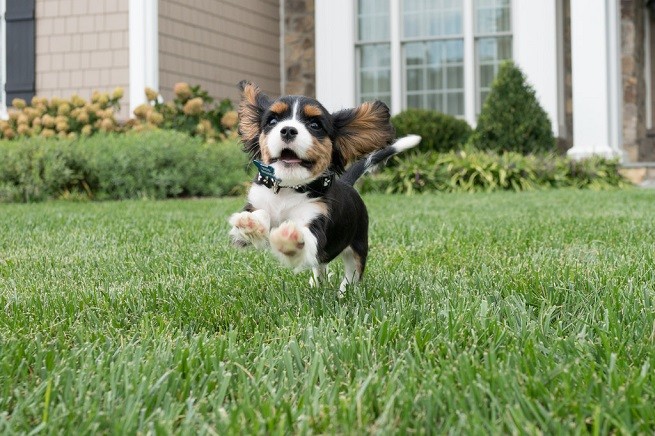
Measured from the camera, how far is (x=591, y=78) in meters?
12.0

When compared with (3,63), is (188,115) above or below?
below

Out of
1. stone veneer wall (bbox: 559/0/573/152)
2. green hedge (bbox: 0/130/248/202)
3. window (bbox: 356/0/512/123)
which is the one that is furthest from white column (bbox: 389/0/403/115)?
green hedge (bbox: 0/130/248/202)

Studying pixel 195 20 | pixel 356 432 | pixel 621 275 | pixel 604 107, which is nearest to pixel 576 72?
pixel 604 107

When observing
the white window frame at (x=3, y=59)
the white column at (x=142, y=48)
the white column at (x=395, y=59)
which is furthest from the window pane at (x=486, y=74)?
the white window frame at (x=3, y=59)

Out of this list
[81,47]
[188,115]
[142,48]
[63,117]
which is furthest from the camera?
[81,47]

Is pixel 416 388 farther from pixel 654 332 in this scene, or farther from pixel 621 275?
pixel 621 275

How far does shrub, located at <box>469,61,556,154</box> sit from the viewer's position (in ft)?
37.8

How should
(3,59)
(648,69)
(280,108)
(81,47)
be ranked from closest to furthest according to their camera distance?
(280,108) < (81,47) < (3,59) < (648,69)

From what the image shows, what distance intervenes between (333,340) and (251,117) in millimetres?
1185

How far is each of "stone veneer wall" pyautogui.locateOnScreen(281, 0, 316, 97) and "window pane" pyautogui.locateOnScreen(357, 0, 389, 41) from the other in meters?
1.11

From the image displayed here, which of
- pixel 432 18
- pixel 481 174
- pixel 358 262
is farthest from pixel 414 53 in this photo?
pixel 358 262

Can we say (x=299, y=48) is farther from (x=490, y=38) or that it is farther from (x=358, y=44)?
(x=490, y=38)

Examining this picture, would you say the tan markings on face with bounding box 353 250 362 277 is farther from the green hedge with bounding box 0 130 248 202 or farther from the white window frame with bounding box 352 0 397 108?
the white window frame with bounding box 352 0 397 108

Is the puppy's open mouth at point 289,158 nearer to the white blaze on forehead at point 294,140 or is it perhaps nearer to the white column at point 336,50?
the white blaze on forehead at point 294,140
